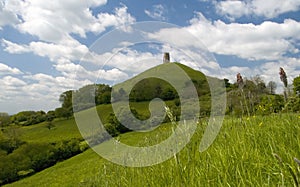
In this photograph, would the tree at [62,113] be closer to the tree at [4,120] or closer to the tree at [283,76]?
the tree at [4,120]

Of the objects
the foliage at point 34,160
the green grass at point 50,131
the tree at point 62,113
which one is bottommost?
the foliage at point 34,160

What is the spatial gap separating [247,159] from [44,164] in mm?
57356

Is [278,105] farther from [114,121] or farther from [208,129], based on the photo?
[114,121]

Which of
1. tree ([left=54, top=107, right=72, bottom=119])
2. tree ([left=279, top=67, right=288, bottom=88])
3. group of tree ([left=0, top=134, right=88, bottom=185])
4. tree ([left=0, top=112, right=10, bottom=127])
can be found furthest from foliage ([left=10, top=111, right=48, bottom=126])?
tree ([left=279, top=67, right=288, bottom=88])

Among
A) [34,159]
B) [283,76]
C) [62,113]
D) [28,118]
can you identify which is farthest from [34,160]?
[28,118]

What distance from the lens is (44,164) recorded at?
55.7m

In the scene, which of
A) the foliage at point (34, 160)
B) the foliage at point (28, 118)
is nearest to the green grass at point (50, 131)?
the foliage at point (28, 118)

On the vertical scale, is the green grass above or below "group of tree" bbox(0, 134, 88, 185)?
above

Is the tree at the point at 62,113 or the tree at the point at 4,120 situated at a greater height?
the tree at the point at 62,113

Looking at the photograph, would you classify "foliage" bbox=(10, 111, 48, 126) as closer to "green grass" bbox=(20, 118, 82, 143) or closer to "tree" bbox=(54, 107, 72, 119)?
"tree" bbox=(54, 107, 72, 119)

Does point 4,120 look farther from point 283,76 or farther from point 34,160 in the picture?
point 283,76

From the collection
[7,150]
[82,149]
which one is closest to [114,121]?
[82,149]

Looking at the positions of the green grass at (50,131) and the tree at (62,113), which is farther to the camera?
the tree at (62,113)

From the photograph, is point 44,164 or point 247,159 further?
point 44,164
